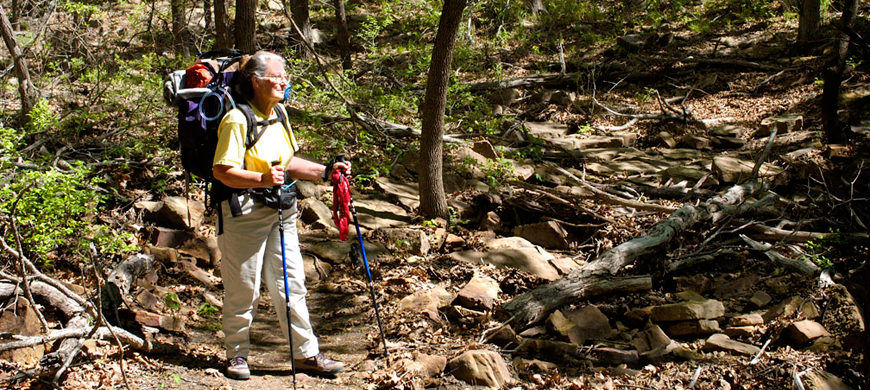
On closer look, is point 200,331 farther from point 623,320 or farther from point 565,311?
point 623,320

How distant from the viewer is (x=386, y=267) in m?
6.94

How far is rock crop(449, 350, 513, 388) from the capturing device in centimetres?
425

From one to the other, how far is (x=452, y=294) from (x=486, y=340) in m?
1.22

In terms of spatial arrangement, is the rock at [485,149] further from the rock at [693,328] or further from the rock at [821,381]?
the rock at [821,381]

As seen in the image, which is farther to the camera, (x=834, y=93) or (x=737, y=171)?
(x=834, y=93)

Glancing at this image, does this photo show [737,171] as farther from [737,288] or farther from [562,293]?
[562,293]

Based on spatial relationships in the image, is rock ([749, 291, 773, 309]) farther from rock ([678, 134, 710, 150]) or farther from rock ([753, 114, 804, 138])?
rock ([753, 114, 804, 138])

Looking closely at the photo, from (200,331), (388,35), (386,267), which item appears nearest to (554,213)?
(386,267)

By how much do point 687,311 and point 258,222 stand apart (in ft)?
11.6

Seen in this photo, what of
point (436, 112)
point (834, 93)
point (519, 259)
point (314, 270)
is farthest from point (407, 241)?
point (834, 93)

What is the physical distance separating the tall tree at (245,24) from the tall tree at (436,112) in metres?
2.72

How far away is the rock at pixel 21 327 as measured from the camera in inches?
154

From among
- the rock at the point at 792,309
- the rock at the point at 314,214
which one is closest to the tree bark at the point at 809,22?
the rock at the point at 792,309

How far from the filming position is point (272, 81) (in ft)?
12.3
